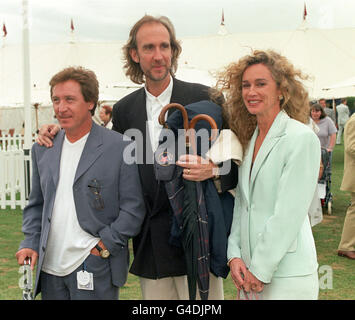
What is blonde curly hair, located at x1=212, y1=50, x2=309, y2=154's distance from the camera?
2277 mm

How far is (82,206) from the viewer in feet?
8.21

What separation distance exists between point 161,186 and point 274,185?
0.72 meters

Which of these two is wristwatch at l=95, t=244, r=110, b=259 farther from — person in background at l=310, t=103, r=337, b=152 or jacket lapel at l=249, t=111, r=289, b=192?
person in background at l=310, t=103, r=337, b=152

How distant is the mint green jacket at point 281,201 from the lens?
212 centimetres

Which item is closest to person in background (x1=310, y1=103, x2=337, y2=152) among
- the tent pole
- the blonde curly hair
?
the tent pole

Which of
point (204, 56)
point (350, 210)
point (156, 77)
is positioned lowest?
point (350, 210)

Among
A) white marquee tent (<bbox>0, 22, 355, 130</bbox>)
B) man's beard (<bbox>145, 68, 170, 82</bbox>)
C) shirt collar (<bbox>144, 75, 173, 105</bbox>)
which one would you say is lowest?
shirt collar (<bbox>144, 75, 173, 105</bbox>)

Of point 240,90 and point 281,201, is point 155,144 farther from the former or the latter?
point 281,201

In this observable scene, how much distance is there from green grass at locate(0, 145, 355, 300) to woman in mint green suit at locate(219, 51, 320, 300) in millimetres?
2598

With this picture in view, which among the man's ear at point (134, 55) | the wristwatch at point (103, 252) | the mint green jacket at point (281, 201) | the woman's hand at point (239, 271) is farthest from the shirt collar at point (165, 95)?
the woman's hand at point (239, 271)

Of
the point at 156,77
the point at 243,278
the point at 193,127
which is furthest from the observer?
the point at 156,77

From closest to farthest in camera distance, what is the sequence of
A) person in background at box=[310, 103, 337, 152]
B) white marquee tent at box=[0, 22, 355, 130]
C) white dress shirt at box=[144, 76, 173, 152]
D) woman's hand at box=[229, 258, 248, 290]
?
woman's hand at box=[229, 258, 248, 290] → white dress shirt at box=[144, 76, 173, 152] → person in background at box=[310, 103, 337, 152] → white marquee tent at box=[0, 22, 355, 130]

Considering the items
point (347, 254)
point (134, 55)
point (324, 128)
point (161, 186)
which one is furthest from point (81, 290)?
point (324, 128)

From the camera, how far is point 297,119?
7.61 ft
